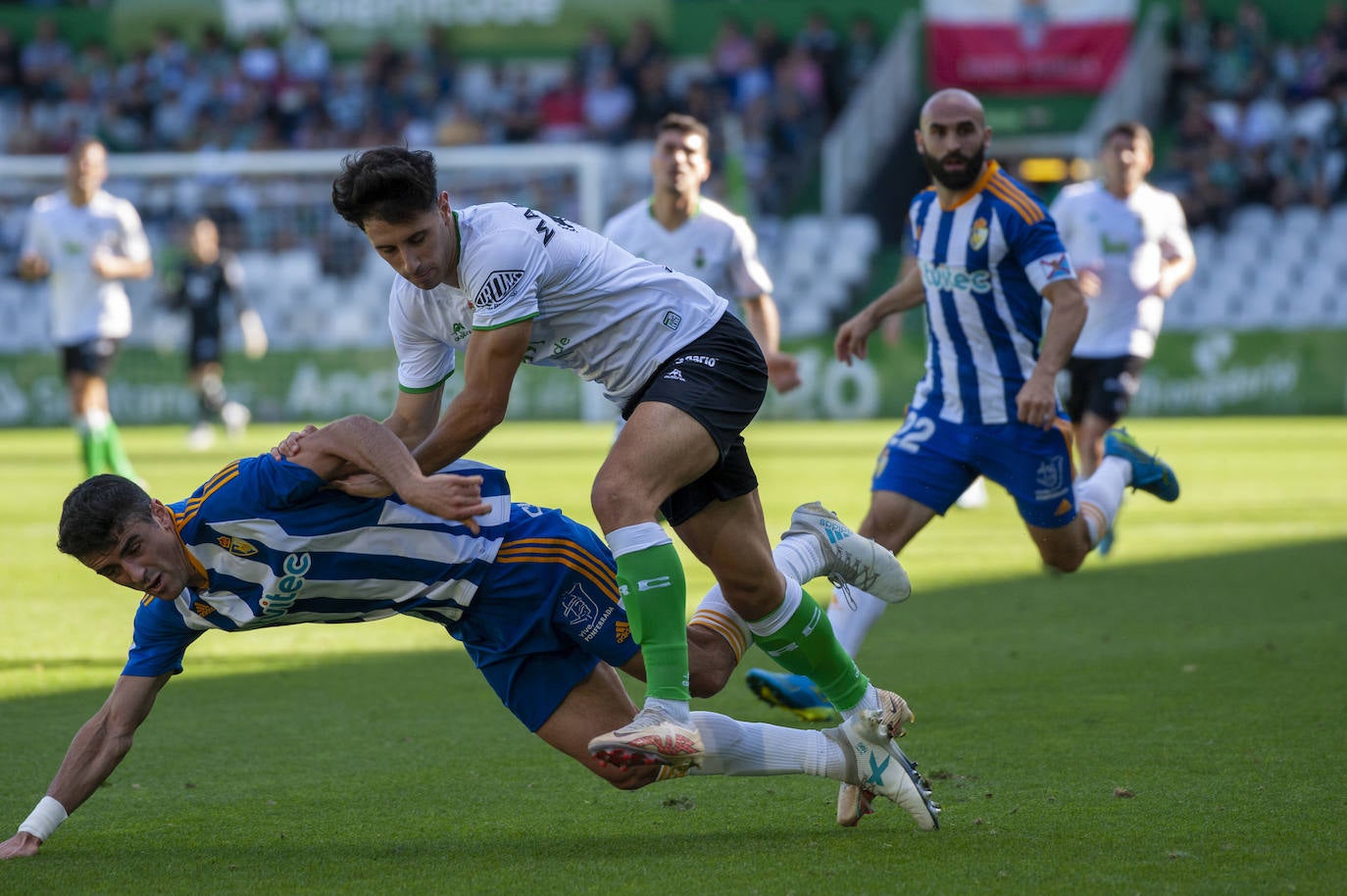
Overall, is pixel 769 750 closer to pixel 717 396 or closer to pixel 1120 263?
pixel 717 396

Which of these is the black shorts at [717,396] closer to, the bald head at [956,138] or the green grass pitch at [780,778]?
the green grass pitch at [780,778]

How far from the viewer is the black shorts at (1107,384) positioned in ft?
32.1

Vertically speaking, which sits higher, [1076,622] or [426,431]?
[426,431]

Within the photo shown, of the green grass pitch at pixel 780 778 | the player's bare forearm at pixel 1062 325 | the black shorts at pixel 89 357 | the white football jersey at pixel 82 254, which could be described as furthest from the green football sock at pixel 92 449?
the player's bare forearm at pixel 1062 325

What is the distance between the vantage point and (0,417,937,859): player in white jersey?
3.94m

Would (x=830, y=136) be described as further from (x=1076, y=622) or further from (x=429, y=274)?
(x=429, y=274)

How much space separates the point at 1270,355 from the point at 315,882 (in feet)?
61.1

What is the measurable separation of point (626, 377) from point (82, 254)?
29.0 feet

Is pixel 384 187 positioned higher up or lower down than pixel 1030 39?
lower down

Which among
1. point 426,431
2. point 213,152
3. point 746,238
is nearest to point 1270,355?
point 746,238

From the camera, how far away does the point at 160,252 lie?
70.2 feet

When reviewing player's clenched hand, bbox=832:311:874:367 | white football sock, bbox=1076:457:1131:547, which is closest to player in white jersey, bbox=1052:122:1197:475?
white football sock, bbox=1076:457:1131:547

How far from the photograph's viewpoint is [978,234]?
5934 millimetres

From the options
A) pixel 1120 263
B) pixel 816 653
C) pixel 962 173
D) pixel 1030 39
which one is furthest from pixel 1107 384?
pixel 1030 39
